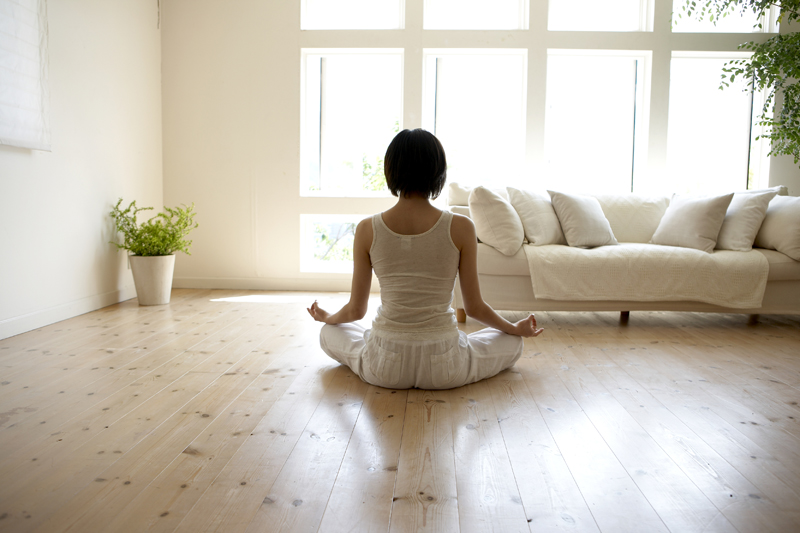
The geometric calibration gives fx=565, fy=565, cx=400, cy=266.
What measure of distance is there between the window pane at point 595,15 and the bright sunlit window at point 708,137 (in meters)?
0.59

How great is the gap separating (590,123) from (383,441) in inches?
161

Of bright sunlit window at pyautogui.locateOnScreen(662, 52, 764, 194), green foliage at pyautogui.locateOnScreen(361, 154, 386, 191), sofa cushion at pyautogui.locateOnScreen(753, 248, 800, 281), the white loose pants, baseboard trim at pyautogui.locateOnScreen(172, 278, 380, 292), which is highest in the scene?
bright sunlit window at pyautogui.locateOnScreen(662, 52, 764, 194)

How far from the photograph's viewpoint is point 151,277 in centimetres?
392

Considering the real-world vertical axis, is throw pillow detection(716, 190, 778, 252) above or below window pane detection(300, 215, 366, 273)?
above

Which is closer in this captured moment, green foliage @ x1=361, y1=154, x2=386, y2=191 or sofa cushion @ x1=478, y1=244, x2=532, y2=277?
sofa cushion @ x1=478, y1=244, x2=532, y2=277

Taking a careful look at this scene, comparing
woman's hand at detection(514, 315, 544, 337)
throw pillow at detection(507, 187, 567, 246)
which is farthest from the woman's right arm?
throw pillow at detection(507, 187, 567, 246)

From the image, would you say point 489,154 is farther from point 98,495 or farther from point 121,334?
point 98,495

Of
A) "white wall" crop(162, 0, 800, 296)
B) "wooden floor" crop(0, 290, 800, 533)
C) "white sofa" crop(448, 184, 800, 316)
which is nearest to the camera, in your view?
"wooden floor" crop(0, 290, 800, 533)

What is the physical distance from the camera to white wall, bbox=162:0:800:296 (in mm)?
4648

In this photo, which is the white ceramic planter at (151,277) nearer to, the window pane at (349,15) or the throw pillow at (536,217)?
the window pane at (349,15)

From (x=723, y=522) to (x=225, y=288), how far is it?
424 centimetres

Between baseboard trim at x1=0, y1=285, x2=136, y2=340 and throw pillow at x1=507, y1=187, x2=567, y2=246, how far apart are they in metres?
2.86

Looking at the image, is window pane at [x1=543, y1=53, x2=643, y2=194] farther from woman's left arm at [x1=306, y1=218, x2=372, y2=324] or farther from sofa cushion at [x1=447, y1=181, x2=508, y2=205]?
woman's left arm at [x1=306, y1=218, x2=372, y2=324]

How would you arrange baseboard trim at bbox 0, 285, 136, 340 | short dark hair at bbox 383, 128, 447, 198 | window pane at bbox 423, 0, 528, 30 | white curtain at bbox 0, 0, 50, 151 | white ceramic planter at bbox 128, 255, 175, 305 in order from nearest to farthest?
short dark hair at bbox 383, 128, 447, 198 < white curtain at bbox 0, 0, 50, 151 < baseboard trim at bbox 0, 285, 136, 340 < white ceramic planter at bbox 128, 255, 175, 305 < window pane at bbox 423, 0, 528, 30
